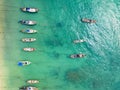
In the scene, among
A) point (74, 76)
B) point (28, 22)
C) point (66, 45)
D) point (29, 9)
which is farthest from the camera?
point (66, 45)

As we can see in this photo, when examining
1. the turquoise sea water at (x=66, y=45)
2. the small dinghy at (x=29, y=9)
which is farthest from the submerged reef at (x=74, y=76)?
the small dinghy at (x=29, y=9)

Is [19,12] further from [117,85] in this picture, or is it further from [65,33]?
[117,85]

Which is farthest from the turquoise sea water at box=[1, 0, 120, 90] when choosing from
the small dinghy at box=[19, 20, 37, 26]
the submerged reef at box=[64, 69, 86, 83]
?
the small dinghy at box=[19, 20, 37, 26]

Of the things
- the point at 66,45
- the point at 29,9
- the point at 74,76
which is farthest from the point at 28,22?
the point at 74,76

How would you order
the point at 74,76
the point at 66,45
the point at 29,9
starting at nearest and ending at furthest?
1. the point at 29,9
2. the point at 74,76
3. the point at 66,45

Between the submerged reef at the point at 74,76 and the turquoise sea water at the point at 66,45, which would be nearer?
the turquoise sea water at the point at 66,45

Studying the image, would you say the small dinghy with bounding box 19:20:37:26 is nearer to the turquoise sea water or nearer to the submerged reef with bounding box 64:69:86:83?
the turquoise sea water

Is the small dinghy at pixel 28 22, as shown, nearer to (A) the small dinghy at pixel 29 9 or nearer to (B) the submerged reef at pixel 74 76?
(A) the small dinghy at pixel 29 9

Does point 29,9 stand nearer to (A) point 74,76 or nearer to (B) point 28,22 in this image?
(B) point 28,22
